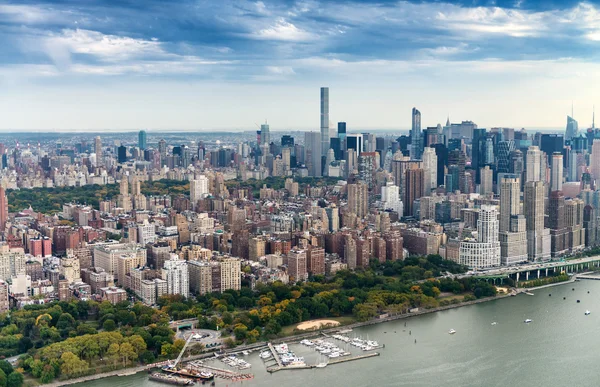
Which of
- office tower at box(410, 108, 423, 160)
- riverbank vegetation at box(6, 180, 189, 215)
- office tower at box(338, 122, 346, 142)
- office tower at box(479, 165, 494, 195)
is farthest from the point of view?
office tower at box(338, 122, 346, 142)

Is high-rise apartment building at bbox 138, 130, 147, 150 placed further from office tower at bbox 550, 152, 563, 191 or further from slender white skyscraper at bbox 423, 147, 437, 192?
office tower at bbox 550, 152, 563, 191

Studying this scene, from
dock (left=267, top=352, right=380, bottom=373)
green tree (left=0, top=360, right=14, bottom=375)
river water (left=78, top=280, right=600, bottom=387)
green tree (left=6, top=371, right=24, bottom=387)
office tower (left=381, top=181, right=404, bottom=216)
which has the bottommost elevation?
river water (left=78, top=280, right=600, bottom=387)

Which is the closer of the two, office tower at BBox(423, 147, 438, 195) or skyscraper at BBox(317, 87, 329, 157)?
office tower at BBox(423, 147, 438, 195)

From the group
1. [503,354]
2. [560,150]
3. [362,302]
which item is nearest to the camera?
[503,354]

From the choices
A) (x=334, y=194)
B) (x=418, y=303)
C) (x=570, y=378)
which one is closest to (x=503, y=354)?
(x=570, y=378)

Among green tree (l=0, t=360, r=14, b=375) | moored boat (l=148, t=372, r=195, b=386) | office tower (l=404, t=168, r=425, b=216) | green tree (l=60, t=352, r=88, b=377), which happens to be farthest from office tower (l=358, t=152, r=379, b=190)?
green tree (l=0, t=360, r=14, b=375)

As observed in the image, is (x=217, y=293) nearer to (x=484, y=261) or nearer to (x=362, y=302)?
(x=362, y=302)
